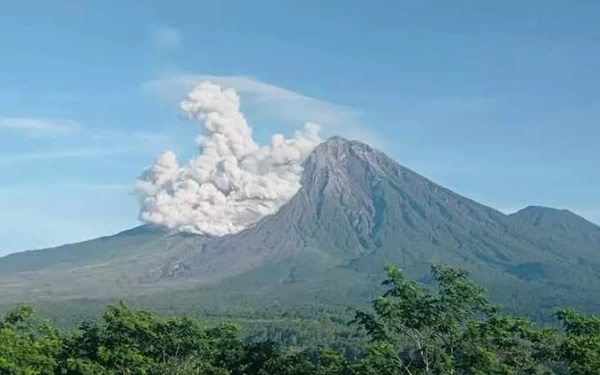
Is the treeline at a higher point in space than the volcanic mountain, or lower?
lower

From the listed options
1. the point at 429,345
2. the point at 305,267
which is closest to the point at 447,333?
the point at 429,345

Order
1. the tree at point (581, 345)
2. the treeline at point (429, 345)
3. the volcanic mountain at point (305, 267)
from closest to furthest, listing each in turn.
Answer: the tree at point (581, 345) < the treeline at point (429, 345) < the volcanic mountain at point (305, 267)

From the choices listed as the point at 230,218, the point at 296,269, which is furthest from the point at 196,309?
the point at 230,218

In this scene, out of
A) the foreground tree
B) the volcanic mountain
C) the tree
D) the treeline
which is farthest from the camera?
the volcanic mountain

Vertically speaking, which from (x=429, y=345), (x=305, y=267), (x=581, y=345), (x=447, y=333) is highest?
(x=305, y=267)

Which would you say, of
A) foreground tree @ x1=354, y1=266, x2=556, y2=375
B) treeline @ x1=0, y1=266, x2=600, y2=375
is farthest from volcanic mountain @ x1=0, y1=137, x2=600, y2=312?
foreground tree @ x1=354, y1=266, x2=556, y2=375

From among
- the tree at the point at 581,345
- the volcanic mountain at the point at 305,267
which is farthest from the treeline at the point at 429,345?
the volcanic mountain at the point at 305,267

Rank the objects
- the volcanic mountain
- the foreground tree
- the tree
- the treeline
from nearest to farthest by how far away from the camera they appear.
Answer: the tree → the treeline → the foreground tree → the volcanic mountain

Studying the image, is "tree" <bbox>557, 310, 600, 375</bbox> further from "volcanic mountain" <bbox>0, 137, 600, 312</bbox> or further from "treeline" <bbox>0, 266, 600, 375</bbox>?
"volcanic mountain" <bbox>0, 137, 600, 312</bbox>

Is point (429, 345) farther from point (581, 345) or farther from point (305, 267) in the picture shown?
point (305, 267)

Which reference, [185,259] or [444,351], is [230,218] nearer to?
[185,259]

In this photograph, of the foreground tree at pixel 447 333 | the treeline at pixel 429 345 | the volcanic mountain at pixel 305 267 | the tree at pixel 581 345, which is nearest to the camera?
the tree at pixel 581 345

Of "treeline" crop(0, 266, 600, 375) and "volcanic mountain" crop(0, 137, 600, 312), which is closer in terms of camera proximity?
"treeline" crop(0, 266, 600, 375)

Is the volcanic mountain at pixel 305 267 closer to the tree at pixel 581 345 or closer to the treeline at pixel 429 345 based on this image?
the treeline at pixel 429 345
